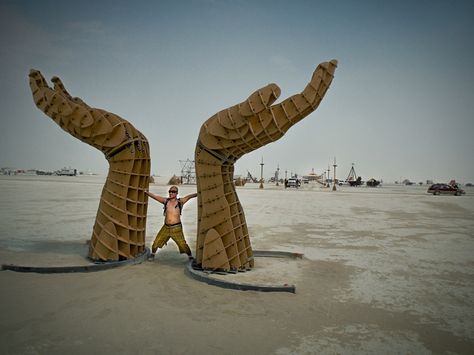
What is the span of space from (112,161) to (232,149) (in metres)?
2.66

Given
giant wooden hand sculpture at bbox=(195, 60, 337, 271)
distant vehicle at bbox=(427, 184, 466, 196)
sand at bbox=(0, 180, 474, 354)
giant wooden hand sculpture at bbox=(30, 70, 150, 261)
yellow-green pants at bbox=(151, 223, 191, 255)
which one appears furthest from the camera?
distant vehicle at bbox=(427, 184, 466, 196)

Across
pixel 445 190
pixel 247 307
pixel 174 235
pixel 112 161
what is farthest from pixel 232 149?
pixel 445 190

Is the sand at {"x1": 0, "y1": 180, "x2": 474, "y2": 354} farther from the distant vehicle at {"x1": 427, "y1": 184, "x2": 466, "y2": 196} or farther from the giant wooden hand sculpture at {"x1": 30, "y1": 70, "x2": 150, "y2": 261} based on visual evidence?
the distant vehicle at {"x1": 427, "y1": 184, "x2": 466, "y2": 196}

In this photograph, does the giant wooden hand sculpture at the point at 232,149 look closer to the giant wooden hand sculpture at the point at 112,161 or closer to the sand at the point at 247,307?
the sand at the point at 247,307

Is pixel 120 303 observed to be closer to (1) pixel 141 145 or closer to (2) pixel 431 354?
(1) pixel 141 145

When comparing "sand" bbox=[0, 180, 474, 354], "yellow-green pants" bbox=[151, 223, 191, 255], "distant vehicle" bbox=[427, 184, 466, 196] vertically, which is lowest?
"sand" bbox=[0, 180, 474, 354]

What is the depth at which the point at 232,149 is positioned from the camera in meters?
6.11

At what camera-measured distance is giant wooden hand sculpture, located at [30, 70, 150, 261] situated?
638 centimetres

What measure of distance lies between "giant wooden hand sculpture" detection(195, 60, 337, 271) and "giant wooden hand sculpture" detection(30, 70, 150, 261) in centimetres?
150

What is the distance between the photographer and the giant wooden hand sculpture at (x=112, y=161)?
20.9ft

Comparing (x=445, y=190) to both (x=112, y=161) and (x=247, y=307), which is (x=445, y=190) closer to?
(x=247, y=307)

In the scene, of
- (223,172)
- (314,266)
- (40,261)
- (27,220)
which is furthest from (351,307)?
(27,220)

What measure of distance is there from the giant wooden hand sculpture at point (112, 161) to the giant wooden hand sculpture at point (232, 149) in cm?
150

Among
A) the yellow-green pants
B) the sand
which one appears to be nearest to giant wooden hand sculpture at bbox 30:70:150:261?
the yellow-green pants
